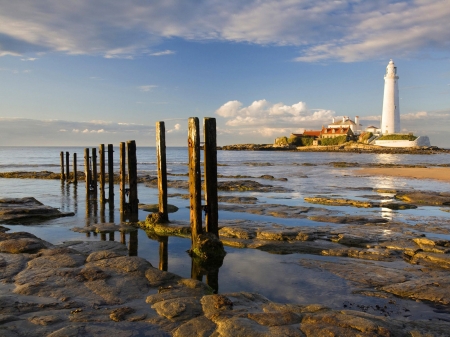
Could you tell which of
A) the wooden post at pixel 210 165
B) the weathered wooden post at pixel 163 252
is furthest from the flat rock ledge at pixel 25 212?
the wooden post at pixel 210 165

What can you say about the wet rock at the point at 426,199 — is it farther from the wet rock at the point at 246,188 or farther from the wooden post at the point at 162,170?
the wooden post at the point at 162,170

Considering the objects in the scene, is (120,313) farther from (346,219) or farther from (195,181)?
(346,219)

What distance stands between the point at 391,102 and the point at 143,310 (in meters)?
117

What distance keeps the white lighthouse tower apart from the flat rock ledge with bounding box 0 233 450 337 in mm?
115309

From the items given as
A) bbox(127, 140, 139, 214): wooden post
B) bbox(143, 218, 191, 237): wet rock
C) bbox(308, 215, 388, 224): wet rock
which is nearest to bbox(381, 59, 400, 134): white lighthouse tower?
bbox(308, 215, 388, 224): wet rock

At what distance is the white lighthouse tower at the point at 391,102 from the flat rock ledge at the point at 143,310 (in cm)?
11531

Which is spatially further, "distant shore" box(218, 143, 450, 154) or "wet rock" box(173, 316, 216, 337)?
"distant shore" box(218, 143, 450, 154)

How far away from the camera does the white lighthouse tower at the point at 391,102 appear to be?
110 m

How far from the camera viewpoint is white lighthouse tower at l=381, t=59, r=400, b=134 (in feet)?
362

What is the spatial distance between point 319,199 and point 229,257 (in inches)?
451

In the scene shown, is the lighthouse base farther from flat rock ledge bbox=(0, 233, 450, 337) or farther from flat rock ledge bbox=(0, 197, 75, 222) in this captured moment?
flat rock ledge bbox=(0, 233, 450, 337)

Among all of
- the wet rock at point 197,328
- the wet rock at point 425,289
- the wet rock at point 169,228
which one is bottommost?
the wet rock at point 425,289

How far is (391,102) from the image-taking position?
363 feet

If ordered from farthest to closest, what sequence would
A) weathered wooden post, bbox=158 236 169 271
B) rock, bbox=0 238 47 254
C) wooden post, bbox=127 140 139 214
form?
wooden post, bbox=127 140 139 214 < weathered wooden post, bbox=158 236 169 271 < rock, bbox=0 238 47 254
